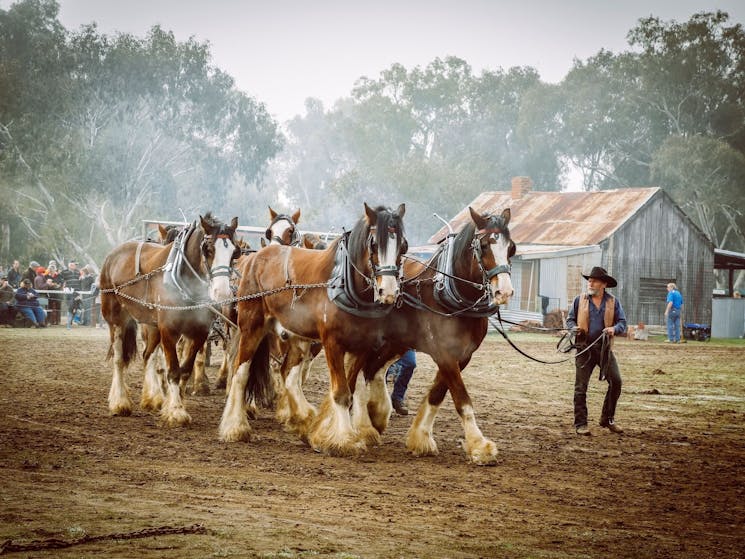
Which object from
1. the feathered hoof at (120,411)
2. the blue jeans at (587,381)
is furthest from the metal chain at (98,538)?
the blue jeans at (587,381)

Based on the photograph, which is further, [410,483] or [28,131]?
[28,131]

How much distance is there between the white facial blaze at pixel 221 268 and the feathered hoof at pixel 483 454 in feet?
9.32

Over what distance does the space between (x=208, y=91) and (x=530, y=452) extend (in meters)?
42.6

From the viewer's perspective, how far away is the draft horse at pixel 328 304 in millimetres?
7344

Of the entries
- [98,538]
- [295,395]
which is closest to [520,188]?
[295,395]

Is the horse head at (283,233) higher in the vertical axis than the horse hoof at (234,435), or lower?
higher

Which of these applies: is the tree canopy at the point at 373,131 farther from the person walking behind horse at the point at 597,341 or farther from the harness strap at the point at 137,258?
the person walking behind horse at the point at 597,341

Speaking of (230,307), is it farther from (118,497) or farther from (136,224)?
(136,224)

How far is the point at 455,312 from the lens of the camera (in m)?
7.62

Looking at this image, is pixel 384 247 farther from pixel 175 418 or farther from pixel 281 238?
pixel 281 238

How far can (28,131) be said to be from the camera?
141 feet

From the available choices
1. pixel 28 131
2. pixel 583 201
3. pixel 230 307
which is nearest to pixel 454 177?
pixel 583 201

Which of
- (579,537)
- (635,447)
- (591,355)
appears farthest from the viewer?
(591,355)

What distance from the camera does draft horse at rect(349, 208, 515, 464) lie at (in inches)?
291
